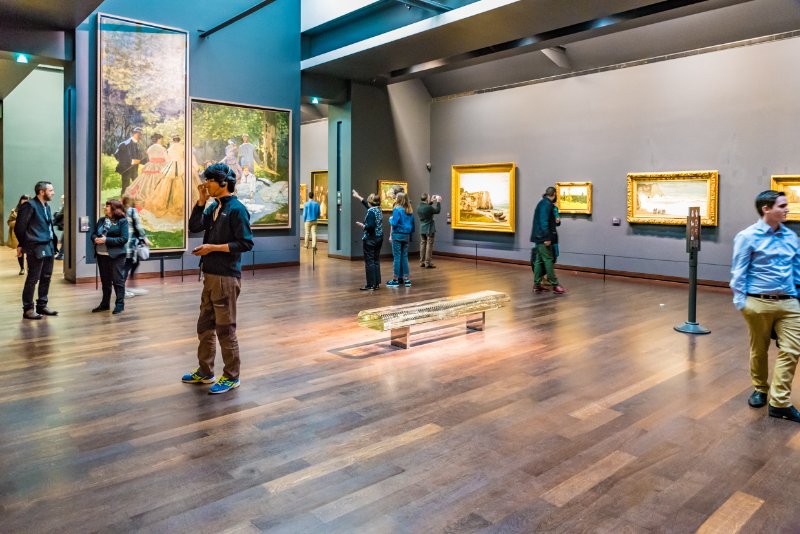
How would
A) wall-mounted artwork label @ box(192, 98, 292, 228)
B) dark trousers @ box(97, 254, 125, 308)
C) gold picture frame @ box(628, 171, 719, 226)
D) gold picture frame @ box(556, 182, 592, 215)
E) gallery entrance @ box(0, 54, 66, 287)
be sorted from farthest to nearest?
1. gallery entrance @ box(0, 54, 66, 287)
2. gold picture frame @ box(556, 182, 592, 215)
3. wall-mounted artwork label @ box(192, 98, 292, 228)
4. gold picture frame @ box(628, 171, 719, 226)
5. dark trousers @ box(97, 254, 125, 308)

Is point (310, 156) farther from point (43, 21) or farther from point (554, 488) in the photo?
point (554, 488)

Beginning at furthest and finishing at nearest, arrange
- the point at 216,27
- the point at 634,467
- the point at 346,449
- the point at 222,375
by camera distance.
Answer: the point at 216,27, the point at 222,375, the point at 346,449, the point at 634,467

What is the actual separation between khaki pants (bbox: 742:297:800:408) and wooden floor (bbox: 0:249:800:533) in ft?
0.82

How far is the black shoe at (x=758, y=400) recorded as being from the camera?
195 inches

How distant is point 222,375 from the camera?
5.54 m

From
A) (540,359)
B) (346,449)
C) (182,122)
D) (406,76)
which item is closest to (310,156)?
(406,76)

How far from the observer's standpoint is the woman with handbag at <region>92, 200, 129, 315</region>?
8.68 meters

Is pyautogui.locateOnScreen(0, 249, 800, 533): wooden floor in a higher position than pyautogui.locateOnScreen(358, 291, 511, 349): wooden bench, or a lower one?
lower

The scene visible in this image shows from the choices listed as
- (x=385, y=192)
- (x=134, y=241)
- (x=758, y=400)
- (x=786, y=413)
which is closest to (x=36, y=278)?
(x=134, y=241)

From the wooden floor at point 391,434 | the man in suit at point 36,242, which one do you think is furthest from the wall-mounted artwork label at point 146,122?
the wooden floor at point 391,434

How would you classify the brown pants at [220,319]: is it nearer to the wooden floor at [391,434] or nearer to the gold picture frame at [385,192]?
the wooden floor at [391,434]

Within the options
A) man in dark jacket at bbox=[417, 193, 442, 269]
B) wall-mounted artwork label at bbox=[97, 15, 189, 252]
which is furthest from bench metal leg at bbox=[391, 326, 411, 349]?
man in dark jacket at bbox=[417, 193, 442, 269]

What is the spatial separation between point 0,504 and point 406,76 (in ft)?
47.7

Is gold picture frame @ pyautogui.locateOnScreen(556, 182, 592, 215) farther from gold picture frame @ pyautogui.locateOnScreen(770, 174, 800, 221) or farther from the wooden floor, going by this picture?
the wooden floor
